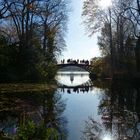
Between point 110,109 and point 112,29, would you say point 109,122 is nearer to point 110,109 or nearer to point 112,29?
point 110,109

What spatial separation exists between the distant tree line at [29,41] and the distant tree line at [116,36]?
4.26 m

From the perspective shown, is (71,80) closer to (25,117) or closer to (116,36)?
(116,36)

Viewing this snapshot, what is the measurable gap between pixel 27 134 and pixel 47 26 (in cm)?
3912

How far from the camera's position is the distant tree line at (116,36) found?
141 ft

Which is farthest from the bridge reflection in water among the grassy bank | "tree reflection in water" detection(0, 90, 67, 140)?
"tree reflection in water" detection(0, 90, 67, 140)

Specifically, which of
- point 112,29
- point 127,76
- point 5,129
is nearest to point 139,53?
point 127,76

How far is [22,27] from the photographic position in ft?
129

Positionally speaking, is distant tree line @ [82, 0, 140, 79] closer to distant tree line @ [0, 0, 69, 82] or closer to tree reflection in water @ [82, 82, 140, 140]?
distant tree line @ [0, 0, 69, 82]

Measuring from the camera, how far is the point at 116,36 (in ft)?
166

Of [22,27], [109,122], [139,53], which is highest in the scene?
[22,27]

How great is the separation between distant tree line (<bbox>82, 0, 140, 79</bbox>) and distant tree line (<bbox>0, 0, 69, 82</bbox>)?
426 cm

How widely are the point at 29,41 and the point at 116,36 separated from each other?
600 inches

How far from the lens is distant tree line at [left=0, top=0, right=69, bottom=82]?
109 ft

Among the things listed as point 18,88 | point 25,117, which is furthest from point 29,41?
point 25,117
